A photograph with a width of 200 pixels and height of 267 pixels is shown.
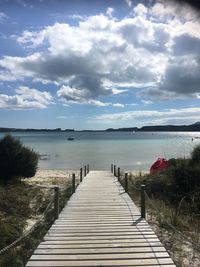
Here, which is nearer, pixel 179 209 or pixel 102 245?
pixel 102 245

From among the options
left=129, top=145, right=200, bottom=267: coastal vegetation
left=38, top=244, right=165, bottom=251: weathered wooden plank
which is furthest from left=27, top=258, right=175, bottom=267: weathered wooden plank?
left=38, top=244, right=165, bottom=251: weathered wooden plank

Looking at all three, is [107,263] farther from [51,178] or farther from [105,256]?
[51,178]

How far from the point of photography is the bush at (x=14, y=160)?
21.8 meters

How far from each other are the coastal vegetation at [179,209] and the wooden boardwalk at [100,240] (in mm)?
439

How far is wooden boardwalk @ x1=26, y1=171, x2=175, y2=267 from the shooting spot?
6867mm

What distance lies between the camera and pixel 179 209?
12312 mm

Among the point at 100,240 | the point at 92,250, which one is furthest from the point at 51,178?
the point at 92,250

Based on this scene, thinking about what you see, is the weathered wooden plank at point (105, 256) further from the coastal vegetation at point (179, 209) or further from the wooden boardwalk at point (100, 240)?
the coastal vegetation at point (179, 209)

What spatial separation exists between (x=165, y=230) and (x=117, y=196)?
20.0 ft

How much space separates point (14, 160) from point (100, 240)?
14.7 metres

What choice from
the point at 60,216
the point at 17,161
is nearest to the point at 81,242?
the point at 60,216

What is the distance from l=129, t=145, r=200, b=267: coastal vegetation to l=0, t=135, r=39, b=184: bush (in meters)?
6.54

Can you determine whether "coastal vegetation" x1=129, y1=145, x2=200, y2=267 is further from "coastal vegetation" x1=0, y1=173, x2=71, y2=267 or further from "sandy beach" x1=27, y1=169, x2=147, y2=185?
"sandy beach" x1=27, y1=169, x2=147, y2=185

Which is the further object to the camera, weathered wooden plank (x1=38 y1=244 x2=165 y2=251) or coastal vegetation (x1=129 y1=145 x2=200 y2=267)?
coastal vegetation (x1=129 y1=145 x2=200 y2=267)
